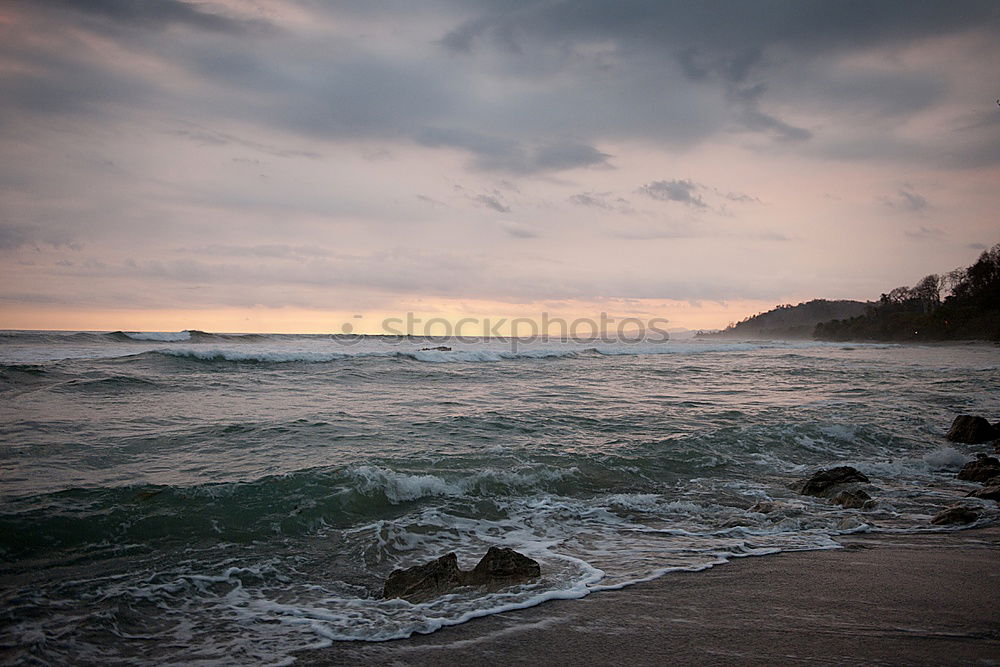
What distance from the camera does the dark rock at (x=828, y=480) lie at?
7665 mm

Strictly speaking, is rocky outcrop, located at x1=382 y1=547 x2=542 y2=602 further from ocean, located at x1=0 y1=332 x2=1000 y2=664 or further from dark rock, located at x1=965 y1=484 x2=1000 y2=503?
dark rock, located at x1=965 y1=484 x2=1000 y2=503

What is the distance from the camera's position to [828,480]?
7828 mm

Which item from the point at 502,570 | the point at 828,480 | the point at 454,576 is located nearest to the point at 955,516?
the point at 828,480

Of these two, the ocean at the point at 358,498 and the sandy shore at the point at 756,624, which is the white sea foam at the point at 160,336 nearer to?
the ocean at the point at 358,498

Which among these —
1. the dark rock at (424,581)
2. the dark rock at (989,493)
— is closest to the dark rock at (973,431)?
the dark rock at (989,493)

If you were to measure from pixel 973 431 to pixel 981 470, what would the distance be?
3517 mm

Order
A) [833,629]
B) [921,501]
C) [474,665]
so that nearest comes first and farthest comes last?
[474,665]
[833,629]
[921,501]

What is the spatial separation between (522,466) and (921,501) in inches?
212

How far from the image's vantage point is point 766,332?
164 meters

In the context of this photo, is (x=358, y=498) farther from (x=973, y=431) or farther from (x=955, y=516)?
(x=973, y=431)

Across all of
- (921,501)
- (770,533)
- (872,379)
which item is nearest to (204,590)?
(770,533)

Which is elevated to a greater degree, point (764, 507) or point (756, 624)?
point (756, 624)

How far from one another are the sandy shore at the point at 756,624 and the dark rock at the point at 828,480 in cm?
274

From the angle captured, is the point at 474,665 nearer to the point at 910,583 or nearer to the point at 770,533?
the point at 910,583
